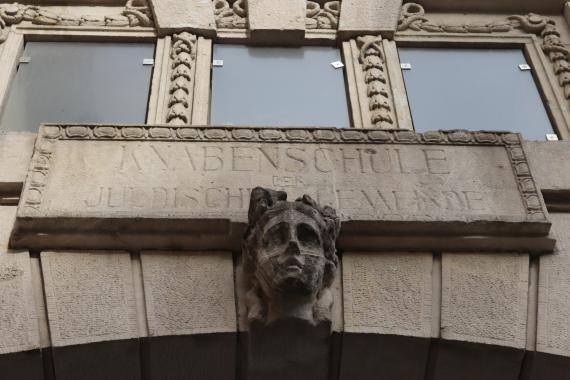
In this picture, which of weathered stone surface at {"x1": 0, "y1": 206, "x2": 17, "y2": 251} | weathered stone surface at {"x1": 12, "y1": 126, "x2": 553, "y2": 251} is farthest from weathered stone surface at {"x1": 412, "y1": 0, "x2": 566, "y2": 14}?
weathered stone surface at {"x1": 0, "y1": 206, "x2": 17, "y2": 251}

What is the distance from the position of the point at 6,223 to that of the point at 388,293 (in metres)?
2.46

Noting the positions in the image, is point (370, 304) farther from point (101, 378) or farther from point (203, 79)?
point (203, 79)

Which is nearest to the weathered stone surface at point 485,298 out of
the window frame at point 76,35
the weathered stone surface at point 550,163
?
the weathered stone surface at point 550,163

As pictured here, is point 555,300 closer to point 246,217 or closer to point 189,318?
point 246,217

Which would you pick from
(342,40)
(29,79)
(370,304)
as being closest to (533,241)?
(370,304)

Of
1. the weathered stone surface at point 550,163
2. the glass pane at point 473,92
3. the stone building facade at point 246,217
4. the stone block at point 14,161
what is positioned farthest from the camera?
the glass pane at point 473,92

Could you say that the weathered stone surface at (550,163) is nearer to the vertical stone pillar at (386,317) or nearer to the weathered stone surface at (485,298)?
the weathered stone surface at (485,298)

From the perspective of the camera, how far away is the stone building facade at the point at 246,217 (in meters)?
4.66

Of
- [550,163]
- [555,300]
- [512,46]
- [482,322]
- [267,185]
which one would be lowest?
[482,322]

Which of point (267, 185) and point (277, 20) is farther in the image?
point (277, 20)

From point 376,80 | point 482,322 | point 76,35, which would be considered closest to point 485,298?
point 482,322

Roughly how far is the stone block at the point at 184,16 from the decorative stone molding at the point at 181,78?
97 mm

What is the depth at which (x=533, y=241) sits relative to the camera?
16.6 feet

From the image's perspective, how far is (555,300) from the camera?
4.85 m
